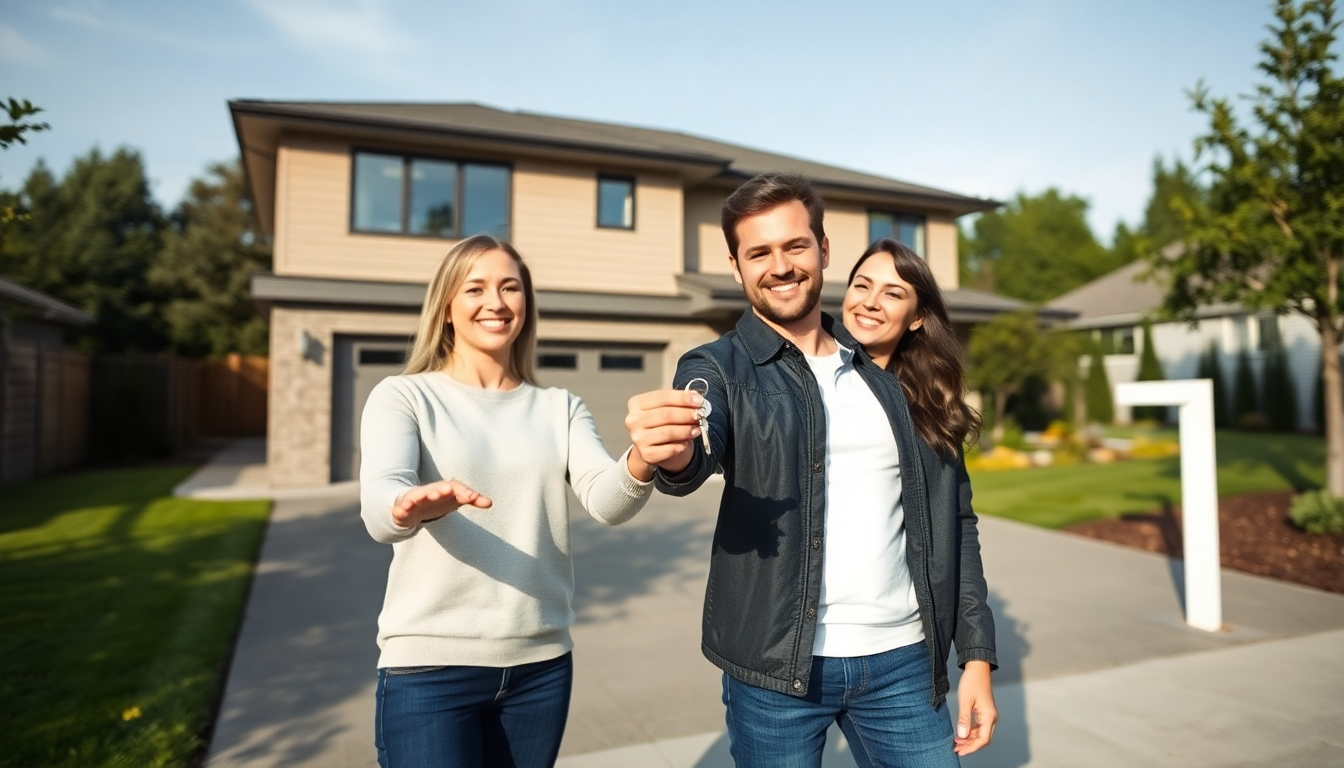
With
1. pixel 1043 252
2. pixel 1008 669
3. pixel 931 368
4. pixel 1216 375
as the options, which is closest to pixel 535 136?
pixel 1008 669

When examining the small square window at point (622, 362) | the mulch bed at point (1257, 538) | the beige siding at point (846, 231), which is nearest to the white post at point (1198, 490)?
the mulch bed at point (1257, 538)

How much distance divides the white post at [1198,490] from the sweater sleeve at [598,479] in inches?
176

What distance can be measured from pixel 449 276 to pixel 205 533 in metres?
7.87

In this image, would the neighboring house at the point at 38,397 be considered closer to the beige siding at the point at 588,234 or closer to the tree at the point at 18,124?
the beige siding at the point at 588,234

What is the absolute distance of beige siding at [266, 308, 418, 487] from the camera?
1170cm

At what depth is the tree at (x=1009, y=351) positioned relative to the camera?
52.3 feet

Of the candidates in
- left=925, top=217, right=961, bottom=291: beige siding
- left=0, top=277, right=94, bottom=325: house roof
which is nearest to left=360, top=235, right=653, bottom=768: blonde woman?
left=0, top=277, right=94, bottom=325: house roof

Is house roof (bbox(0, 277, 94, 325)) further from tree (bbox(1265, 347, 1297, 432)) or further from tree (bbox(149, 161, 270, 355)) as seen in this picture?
tree (bbox(1265, 347, 1297, 432))

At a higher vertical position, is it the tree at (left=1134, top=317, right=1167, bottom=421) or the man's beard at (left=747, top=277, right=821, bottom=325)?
the tree at (left=1134, top=317, right=1167, bottom=421)

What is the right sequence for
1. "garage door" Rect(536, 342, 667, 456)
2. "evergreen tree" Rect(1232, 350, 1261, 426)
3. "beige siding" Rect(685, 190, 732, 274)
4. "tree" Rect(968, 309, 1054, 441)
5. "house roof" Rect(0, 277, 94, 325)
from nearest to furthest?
1. "house roof" Rect(0, 277, 94, 325)
2. "garage door" Rect(536, 342, 667, 456)
3. "beige siding" Rect(685, 190, 732, 274)
4. "tree" Rect(968, 309, 1054, 441)
5. "evergreen tree" Rect(1232, 350, 1261, 426)

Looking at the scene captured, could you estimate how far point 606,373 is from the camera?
13750mm

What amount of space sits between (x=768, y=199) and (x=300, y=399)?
11.6 metres

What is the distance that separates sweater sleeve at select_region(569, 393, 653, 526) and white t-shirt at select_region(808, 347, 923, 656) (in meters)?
0.47

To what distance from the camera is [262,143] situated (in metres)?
12.5
